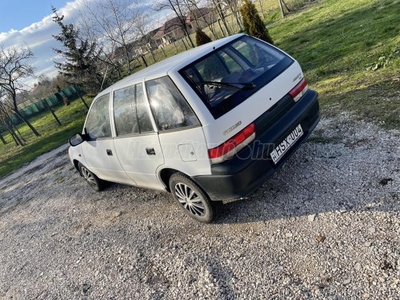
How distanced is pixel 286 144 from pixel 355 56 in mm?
5744

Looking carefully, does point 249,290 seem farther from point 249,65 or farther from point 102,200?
point 102,200

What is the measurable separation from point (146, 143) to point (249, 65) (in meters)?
1.50

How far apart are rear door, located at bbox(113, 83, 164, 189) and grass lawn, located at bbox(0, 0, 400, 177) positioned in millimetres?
3066

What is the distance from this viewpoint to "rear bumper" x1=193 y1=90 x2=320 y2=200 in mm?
Result: 2883

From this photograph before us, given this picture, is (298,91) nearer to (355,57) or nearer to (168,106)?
(168,106)

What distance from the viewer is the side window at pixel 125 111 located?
11.9 feet

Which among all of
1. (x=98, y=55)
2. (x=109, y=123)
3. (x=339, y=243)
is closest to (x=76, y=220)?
(x=109, y=123)

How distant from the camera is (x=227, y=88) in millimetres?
3051

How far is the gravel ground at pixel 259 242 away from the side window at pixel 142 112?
130 cm

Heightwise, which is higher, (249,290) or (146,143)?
(146,143)

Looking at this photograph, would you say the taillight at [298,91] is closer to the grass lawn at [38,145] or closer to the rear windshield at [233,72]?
the rear windshield at [233,72]

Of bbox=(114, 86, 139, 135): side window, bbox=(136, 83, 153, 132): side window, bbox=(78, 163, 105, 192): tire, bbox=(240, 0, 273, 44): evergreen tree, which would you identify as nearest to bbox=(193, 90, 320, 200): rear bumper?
bbox=(136, 83, 153, 132): side window

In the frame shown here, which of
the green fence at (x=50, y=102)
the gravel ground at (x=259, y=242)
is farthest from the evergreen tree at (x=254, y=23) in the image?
the green fence at (x=50, y=102)

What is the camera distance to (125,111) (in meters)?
3.78
